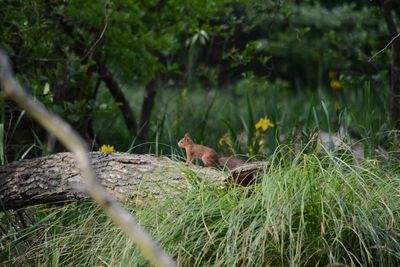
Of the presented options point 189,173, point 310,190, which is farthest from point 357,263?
point 189,173

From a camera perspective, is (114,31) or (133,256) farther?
(114,31)

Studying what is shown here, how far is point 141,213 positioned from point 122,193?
0.28 metres

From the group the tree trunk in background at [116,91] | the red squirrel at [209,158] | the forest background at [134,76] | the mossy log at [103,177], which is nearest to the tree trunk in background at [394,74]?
the forest background at [134,76]

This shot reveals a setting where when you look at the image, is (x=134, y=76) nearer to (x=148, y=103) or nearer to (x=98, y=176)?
(x=148, y=103)

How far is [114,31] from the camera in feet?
19.7

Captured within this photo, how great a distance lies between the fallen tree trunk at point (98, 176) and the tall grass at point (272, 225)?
4.8 inches

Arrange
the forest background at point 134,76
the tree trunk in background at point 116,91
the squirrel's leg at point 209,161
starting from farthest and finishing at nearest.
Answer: the tree trunk in background at point 116,91 < the forest background at point 134,76 < the squirrel's leg at point 209,161

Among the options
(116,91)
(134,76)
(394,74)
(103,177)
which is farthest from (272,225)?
(116,91)

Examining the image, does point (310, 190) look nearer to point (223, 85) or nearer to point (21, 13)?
point (21, 13)

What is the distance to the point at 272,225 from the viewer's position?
335 cm

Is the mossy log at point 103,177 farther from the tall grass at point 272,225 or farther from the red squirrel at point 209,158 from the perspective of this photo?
the red squirrel at point 209,158

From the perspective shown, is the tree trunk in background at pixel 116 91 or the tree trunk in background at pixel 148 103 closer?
the tree trunk in background at pixel 116 91

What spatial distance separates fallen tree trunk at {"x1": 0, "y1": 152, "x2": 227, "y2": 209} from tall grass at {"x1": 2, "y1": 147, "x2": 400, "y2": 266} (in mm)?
122

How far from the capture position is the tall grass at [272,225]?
3389mm
